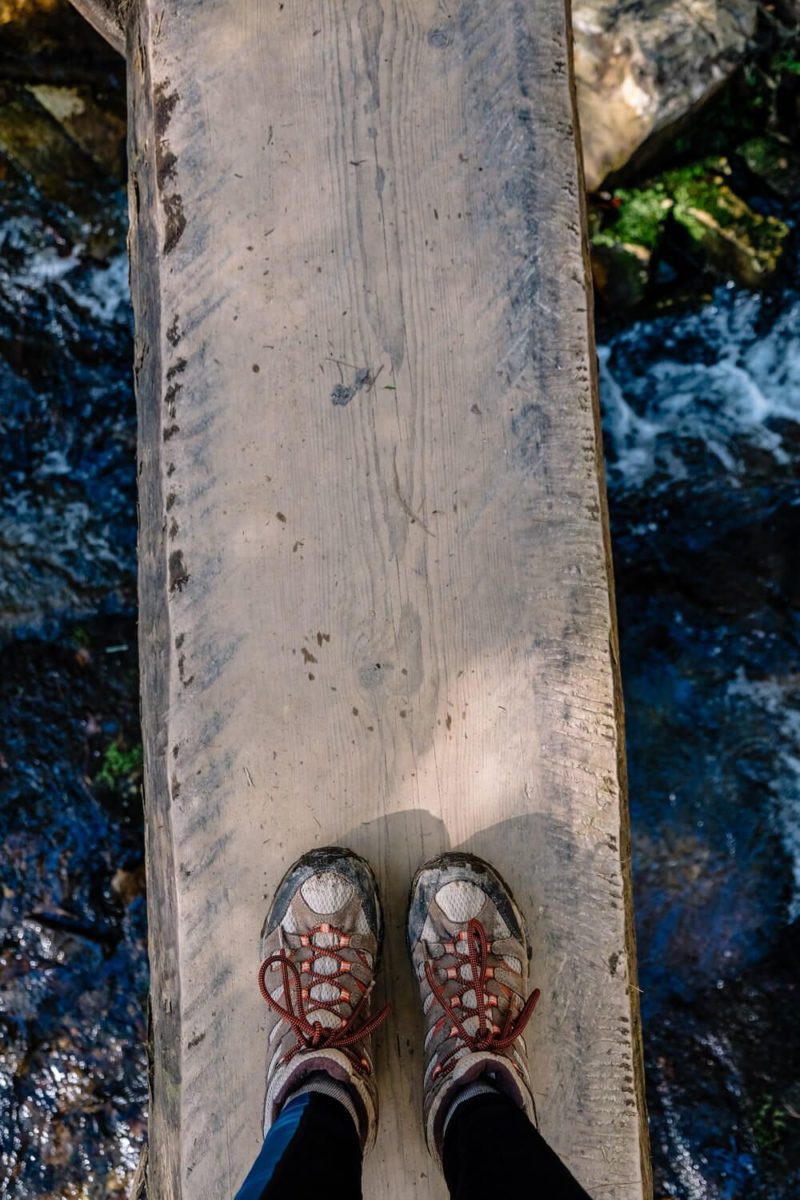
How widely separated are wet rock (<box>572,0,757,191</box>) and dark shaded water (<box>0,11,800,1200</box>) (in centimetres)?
71

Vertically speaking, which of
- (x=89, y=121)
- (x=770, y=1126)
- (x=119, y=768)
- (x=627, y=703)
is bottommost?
(x=770, y=1126)

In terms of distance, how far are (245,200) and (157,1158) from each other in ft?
7.69

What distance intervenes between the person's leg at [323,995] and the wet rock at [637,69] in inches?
113

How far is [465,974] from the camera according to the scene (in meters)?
1.79

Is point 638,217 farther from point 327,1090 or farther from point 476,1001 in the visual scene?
point 327,1090

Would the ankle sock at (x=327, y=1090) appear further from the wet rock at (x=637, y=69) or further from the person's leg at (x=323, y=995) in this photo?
the wet rock at (x=637, y=69)

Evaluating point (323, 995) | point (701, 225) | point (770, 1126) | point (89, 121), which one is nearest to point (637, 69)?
point (701, 225)

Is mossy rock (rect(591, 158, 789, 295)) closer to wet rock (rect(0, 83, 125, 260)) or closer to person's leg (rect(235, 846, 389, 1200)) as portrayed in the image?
wet rock (rect(0, 83, 125, 260))

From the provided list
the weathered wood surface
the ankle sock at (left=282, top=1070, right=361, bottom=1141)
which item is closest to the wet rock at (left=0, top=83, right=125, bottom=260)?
the weathered wood surface

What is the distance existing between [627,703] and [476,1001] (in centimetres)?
168

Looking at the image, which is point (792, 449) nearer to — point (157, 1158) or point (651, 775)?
point (651, 775)

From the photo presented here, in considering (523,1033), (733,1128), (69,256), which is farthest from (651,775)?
(69,256)

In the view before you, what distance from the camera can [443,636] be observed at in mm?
1921

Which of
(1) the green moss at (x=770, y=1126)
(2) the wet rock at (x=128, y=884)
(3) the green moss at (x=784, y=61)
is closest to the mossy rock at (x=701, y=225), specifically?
(3) the green moss at (x=784, y=61)
